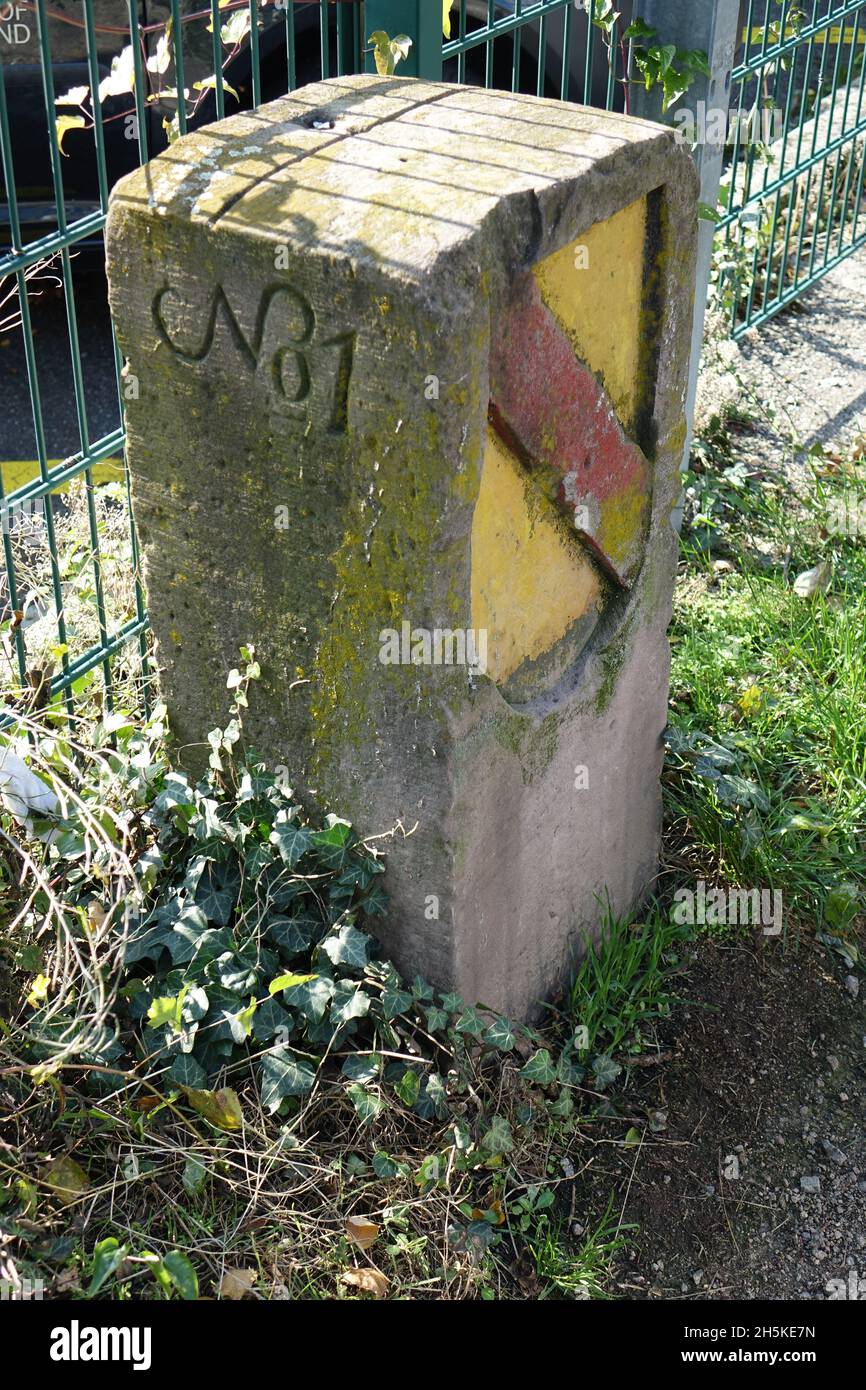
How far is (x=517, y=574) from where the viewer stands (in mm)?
2592

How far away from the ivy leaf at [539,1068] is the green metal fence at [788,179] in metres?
3.23

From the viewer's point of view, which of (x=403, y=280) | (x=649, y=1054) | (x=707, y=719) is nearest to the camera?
(x=403, y=280)

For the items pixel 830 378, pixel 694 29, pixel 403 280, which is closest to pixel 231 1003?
pixel 403 280

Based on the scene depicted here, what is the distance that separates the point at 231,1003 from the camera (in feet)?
8.48

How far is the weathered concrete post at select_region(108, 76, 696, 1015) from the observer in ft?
7.38

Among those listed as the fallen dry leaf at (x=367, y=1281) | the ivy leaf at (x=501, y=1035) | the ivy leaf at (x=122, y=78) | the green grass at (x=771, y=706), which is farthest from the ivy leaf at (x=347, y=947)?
the ivy leaf at (x=122, y=78)

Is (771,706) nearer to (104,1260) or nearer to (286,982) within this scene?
(286,982)

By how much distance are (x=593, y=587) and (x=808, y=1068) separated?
1.13m

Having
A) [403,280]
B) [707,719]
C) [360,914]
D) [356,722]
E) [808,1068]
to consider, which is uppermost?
[403,280]

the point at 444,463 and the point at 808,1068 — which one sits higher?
the point at 444,463

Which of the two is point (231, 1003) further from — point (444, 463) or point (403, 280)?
point (403, 280)

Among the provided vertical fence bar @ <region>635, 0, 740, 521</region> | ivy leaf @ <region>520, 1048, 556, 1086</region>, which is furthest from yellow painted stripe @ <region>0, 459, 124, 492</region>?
ivy leaf @ <region>520, 1048, 556, 1086</region>

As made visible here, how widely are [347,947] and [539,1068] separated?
444mm

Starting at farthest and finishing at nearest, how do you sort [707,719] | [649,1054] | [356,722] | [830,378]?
[830,378], [707,719], [649,1054], [356,722]
